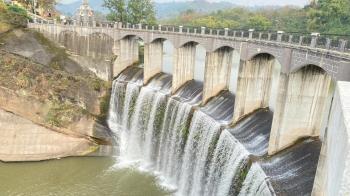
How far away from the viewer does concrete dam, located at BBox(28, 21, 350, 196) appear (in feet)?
50.5

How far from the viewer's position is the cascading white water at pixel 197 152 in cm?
2248

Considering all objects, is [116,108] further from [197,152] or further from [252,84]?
[252,84]

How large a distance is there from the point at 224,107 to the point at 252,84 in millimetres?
3706

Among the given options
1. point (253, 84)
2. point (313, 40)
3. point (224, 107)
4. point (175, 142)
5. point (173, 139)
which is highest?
point (313, 40)

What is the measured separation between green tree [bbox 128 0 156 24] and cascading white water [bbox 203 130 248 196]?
123 feet

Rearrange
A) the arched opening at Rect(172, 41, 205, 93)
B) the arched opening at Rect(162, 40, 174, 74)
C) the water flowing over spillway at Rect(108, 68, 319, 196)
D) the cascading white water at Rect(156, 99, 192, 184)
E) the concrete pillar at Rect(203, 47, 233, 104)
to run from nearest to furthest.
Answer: the water flowing over spillway at Rect(108, 68, 319, 196), the cascading white water at Rect(156, 99, 192, 184), the concrete pillar at Rect(203, 47, 233, 104), the arched opening at Rect(172, 41, 205, 93), the arched opening at Rect(162, 40, 174, 74)

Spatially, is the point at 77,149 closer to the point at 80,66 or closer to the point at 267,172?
the point at 80,66

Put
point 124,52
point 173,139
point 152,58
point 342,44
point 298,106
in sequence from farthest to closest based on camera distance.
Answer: point 124,52
point 152,58
point 173,139
point 298,106
point 342,44

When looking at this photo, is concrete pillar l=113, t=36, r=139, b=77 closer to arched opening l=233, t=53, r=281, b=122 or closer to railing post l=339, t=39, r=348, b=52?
arched opening l=233, t=53, r=281, b=122

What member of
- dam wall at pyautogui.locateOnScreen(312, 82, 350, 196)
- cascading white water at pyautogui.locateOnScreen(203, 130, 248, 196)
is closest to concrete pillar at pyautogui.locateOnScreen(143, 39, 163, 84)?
cascading white water at pyautogui.locateOnScreen(203, 130, 248, 196)

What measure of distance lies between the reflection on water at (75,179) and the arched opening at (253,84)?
889 cm

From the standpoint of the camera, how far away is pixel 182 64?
102 feet

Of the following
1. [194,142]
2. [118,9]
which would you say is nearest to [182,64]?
[194,142]

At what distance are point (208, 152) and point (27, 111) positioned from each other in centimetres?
1814
